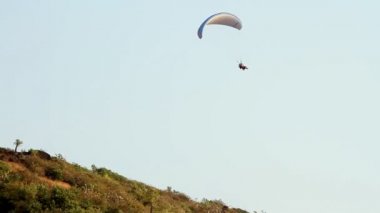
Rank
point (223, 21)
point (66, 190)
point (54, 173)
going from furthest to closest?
1. point (223, 21)
2. point (54, 173)
3. point (66, 190)

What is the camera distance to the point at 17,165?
40.0 m

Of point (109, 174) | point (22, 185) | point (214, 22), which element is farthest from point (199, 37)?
point (109, 174)

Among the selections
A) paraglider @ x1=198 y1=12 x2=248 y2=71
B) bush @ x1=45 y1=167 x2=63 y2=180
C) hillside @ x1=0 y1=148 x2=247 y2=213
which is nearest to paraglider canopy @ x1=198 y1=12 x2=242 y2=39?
paraglider @ x1=198 y1=12 x2=248 y2=71

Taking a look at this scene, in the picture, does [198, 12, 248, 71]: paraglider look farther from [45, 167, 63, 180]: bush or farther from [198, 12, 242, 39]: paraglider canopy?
[45, 167, 63, 180]: bush

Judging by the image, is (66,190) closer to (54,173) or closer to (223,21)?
(54,173)

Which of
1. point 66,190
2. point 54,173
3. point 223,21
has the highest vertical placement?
point 223,21

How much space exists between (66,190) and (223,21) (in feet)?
50.0

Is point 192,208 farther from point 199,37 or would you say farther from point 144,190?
point 199,37

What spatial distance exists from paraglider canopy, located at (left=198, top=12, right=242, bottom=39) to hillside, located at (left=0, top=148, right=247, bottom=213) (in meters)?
11.5

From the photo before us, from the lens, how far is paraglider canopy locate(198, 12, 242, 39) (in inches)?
1581

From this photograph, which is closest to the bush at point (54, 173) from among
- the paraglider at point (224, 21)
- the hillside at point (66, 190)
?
the hillside at point (66, 190)

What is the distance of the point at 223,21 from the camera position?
1668 inches

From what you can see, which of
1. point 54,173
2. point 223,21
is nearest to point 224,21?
point 223,21

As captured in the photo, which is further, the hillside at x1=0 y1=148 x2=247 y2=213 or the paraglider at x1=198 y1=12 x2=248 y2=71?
the paraglider at x1=198 y1=12 x2=248 y2=71
